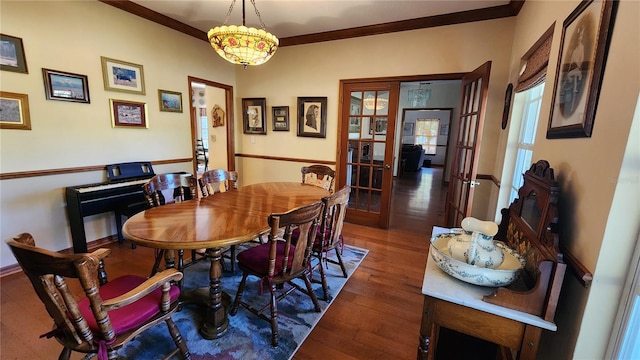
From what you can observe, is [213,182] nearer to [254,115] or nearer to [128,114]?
[128,114]

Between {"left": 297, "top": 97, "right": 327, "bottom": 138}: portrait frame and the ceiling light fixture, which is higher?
the ceiling light fixture

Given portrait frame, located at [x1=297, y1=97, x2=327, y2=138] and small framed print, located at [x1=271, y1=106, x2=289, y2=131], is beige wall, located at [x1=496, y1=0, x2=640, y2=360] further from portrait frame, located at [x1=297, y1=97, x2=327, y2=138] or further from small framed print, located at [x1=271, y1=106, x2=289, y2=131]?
small framed print, located at [x1=271, y1=106, x2=289, y2=131]

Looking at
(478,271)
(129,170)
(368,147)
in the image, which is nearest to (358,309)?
(478,271)

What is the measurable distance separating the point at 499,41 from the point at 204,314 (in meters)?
3.91

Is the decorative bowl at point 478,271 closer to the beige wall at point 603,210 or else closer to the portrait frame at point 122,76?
the beige wall at point 603,210

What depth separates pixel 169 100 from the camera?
141 inches

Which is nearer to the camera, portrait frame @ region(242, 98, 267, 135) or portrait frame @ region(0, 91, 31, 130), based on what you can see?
portrait frame @ region(0, 91, 31, 130)

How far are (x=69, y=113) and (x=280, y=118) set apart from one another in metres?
2.53

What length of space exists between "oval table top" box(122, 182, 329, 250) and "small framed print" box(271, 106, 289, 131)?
1.97 m

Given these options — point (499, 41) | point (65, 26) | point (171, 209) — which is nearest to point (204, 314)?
point (171, 209)

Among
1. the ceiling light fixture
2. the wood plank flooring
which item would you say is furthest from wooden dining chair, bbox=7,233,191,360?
the ceiling light fixture

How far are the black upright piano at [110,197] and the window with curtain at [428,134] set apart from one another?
982cm

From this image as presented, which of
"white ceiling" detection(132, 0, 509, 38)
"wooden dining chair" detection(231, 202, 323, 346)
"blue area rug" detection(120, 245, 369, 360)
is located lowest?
"blue area rug" detection(120, 245, 369, 360)

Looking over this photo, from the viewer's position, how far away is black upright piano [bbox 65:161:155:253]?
8.54 ft
